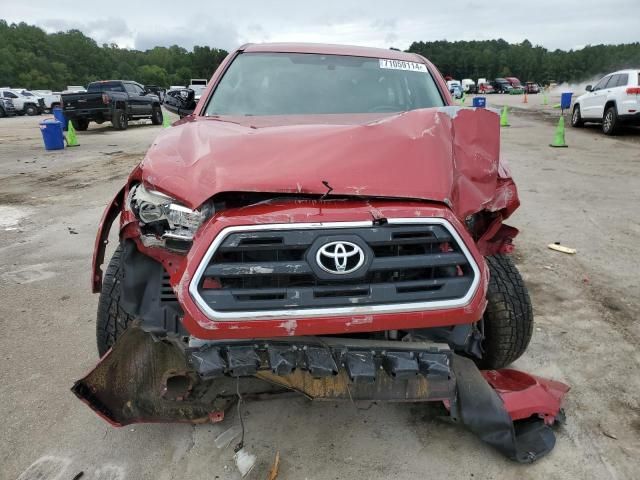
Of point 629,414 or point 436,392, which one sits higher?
point 436,392

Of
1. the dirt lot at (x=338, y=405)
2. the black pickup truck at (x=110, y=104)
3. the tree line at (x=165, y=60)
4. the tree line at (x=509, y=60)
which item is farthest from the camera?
the tree line at (x=509, y=60)

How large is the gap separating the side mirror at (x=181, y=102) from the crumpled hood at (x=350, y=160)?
1.26 m

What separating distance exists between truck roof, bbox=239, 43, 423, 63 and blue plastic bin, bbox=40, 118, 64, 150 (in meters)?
10.8

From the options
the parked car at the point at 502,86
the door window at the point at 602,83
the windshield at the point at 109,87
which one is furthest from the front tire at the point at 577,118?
the parked car at the point at 502,86

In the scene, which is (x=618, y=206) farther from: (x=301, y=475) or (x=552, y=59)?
(x=552, y=59)

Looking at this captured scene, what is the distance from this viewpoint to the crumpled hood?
1873 millimetres

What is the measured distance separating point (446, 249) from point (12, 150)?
1428 centimetres

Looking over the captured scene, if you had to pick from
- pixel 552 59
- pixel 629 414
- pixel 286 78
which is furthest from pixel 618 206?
pixel 552 59

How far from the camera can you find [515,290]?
257cm

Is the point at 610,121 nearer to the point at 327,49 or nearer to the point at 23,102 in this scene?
the point at 327,49

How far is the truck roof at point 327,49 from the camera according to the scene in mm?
3600

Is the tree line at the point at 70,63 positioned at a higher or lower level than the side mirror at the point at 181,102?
higher

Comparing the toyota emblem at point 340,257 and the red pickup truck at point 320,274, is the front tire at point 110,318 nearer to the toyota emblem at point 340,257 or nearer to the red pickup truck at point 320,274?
the red pickup truck at point 320,274

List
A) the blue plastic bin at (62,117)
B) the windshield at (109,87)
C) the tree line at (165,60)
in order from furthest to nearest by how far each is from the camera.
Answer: the tree line at (165,60) → the windshield at (109,87) → the blue plastic bin at (62,117)
